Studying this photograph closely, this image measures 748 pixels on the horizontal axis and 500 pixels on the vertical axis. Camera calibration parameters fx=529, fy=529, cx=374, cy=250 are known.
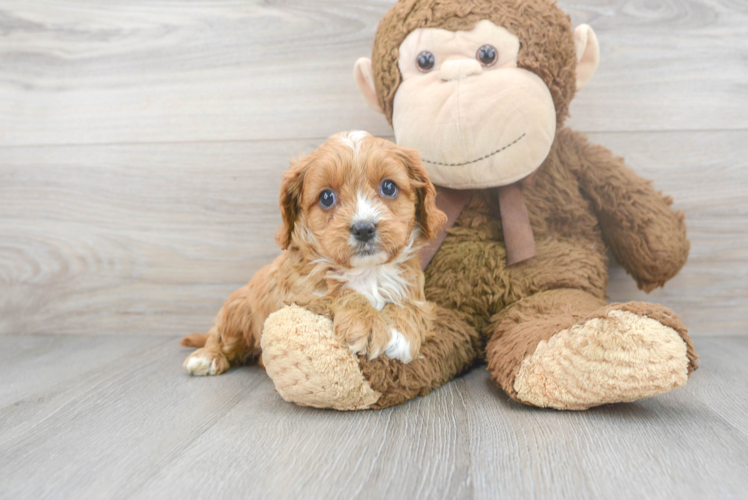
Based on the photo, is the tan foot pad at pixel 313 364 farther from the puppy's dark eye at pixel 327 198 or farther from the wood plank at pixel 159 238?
the wood plank at pixel 159 238

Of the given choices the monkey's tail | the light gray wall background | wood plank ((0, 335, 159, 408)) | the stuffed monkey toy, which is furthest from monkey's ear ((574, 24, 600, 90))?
wood plank ((0, 335, 159, 408))

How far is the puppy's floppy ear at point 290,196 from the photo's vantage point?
1.13 meters

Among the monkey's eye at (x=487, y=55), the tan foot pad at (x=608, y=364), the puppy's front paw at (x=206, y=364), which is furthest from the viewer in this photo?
the puppy's front paw at (x=206, y=364)

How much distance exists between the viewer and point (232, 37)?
1771 mm

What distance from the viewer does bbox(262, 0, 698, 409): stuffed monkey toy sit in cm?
100

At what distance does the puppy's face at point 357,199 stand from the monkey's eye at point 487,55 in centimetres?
34

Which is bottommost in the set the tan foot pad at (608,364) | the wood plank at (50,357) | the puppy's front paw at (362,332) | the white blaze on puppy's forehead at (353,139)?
the wood plank at (50,357)

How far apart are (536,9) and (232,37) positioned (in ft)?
3.28

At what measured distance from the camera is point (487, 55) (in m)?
1.28

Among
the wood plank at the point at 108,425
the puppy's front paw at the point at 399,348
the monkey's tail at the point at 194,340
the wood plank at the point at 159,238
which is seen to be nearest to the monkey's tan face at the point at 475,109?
the puppy's front paw at the point at 399,348

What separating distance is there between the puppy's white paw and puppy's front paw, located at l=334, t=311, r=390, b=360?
0.01 metres

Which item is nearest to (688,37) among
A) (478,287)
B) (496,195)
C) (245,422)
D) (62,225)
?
(496,195)

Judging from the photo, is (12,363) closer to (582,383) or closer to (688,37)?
(582,383)

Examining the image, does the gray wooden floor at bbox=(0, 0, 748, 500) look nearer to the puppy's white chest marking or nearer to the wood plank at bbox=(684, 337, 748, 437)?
the wood plank at bbox=(684, 337, 748, 437)
